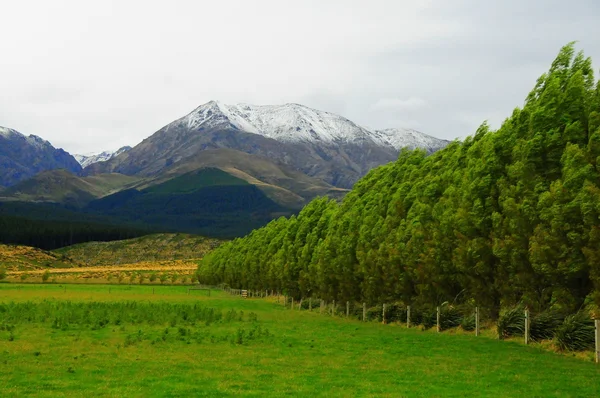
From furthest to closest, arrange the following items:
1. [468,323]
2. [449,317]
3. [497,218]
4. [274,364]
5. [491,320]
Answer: [449,317] → [468,323] → [491,320] → [497,218] → [274,364]

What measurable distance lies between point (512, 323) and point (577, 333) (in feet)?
19.5

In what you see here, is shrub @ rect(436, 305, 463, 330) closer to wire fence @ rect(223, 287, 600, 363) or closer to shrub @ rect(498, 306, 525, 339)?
wire fence @ rect(223, 287, 600, 363)

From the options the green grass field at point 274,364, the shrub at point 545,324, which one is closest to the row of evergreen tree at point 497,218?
the shrub at point 545,324

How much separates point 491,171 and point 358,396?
62.8 ft

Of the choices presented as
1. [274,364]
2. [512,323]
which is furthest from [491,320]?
[274,364]

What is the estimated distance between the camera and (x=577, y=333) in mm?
27953

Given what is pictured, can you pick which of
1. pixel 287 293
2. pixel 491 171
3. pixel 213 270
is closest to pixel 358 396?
pixel 491 171

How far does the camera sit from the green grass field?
20000 mm

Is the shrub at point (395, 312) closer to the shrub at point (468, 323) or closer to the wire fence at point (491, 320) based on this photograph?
the wire fence at point (491, 320)

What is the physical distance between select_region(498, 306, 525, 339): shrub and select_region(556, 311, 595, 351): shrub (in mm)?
4176

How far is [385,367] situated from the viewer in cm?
2495

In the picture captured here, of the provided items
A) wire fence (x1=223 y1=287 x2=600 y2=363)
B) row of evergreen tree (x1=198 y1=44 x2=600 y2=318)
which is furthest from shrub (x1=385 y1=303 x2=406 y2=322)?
row of evergreen tree (x1=198 y1=44 x2=600 y2=318)

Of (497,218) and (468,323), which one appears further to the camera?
(468,323)

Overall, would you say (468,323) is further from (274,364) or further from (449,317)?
(274,364)
